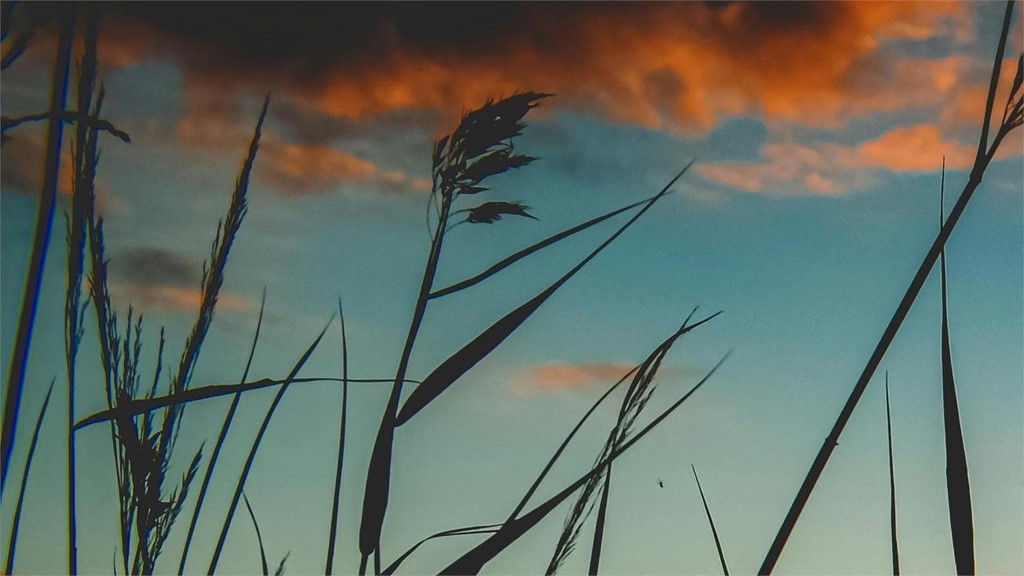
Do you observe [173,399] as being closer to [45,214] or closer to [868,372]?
[45,214]

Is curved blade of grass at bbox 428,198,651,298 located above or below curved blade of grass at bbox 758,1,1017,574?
above

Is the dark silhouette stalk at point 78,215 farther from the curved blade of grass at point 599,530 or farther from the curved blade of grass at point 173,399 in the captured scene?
the curved blade of grass at point 599,530

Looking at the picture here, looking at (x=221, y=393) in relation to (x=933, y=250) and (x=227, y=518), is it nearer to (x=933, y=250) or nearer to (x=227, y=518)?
(x=227, y=518)

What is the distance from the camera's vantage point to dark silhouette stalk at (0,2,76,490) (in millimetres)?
837

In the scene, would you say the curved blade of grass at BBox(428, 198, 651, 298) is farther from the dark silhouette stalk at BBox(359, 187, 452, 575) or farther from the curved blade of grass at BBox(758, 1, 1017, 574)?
the curved blade of grass at BBox(758, 1, 1017, 574)

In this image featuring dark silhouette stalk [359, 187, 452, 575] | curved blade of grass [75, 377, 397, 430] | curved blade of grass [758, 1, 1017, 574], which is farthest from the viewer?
curved blade of grass [75, 377, 397, 430]

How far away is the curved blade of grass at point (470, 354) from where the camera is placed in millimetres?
1035

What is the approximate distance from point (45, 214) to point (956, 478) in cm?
85

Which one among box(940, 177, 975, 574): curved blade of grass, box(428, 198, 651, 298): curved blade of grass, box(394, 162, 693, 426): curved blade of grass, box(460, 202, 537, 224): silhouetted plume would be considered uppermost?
box(460, 202, 537, 224): silhouetted plume

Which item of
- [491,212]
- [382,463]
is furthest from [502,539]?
[491,212]

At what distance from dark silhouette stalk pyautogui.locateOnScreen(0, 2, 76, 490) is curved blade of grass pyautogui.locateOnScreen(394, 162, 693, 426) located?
37cm

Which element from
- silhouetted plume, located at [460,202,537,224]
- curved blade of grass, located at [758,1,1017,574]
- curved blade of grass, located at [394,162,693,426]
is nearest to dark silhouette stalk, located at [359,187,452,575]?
curved blade of grass, located at [394,162,693,426]

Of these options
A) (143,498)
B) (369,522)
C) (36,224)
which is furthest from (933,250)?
(143,498)

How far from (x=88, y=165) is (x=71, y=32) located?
24cm
